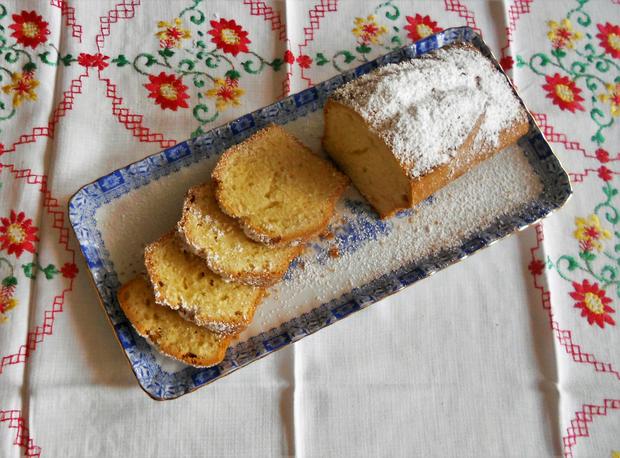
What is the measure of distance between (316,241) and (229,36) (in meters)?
0.85

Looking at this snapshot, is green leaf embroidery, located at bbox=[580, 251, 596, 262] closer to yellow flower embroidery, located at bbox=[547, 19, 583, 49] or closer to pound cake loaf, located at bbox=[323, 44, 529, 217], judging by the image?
pound cake loaf, located at bbox=[323, 44, 529, 217]

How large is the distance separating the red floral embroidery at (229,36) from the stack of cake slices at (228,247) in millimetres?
447

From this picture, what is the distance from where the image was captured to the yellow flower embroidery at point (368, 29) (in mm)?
2125

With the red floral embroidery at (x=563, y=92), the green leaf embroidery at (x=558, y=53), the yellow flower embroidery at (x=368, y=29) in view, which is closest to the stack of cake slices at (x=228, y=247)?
the yellow flower embroidery at (x=368, y=29)

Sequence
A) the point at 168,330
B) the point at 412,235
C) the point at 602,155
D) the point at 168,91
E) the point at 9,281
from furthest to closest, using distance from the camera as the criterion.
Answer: the point at 602,155
the point at 168,91
the point at 412,235
the point at 9,281
the point at 168,330

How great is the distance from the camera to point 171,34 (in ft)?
6.69

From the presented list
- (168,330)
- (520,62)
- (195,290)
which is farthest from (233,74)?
(520,62)

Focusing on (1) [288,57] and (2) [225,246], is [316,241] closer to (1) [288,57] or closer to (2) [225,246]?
(2) [225,246]

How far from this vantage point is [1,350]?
169 centimetres

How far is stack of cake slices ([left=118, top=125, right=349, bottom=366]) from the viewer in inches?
63.9

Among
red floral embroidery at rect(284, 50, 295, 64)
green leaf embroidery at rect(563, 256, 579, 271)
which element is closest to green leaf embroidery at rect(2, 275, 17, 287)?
red floral embroidery at rect(284, 50, 295, 64)

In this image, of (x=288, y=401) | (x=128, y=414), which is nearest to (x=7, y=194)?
(x=128, y=414)

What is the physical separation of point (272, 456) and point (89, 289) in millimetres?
761

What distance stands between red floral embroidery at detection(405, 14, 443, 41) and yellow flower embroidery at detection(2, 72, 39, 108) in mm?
1371
